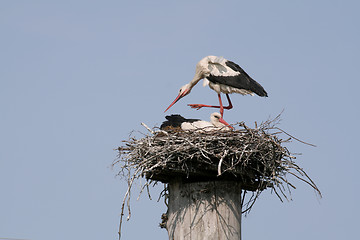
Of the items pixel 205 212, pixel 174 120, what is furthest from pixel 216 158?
pixel 174 120

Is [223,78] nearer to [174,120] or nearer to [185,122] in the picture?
[174,120]

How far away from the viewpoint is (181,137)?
5449 millimetres

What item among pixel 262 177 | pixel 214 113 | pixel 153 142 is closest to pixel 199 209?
pixel 262 177

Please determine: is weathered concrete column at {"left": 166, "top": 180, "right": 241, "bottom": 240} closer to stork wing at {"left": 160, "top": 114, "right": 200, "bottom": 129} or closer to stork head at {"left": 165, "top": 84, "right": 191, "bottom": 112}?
stork wing at {"left": 160, "top": 114, "right": 200, "bottom": 129}

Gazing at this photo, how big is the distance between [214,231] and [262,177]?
3.62 feet

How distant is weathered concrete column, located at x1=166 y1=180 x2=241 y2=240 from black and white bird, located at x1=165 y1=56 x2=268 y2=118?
3878 millimetres

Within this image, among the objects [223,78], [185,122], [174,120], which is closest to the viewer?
[185,122]

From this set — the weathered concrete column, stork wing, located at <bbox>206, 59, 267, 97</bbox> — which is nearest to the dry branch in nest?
the weathered concrete column

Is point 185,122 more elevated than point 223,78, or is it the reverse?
point 223,78

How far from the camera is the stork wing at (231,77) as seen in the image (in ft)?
27.4

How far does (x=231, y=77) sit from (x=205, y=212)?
4352mm

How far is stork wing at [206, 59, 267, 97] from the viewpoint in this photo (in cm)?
836

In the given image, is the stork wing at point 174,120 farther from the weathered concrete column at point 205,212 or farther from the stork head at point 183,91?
the weathered concrete column at point 205,212

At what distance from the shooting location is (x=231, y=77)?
8.41m
